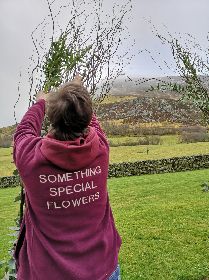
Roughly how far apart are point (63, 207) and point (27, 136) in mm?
466

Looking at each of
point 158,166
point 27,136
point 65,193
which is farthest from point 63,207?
point 158,166

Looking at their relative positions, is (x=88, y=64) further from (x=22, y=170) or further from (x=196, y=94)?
(x=196, y=94)

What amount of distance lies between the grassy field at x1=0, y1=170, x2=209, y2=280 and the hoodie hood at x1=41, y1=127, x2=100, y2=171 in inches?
270

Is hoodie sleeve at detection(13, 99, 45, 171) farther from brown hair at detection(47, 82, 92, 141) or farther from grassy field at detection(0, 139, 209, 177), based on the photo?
grassy field at detection(0, 139, 209, 177)

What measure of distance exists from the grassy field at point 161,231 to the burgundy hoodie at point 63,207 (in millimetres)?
6639

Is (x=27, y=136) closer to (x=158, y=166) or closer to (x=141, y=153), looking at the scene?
(x=158, y=166)

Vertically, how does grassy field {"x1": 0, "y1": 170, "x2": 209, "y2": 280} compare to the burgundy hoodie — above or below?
below

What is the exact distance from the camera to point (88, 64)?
4488 mm

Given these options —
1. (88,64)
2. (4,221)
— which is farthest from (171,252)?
(4,221)

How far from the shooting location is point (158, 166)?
40719 mm

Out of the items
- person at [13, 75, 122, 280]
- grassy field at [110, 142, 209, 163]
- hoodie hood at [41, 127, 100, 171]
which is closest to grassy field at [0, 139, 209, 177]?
grassy field at [110, 142, 209, 163]

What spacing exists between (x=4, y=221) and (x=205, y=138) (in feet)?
153

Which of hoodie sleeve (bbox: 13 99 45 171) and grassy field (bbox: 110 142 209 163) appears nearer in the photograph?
hoodie sleeve (bbox: 13 99 45 171)

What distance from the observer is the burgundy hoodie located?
264cm
